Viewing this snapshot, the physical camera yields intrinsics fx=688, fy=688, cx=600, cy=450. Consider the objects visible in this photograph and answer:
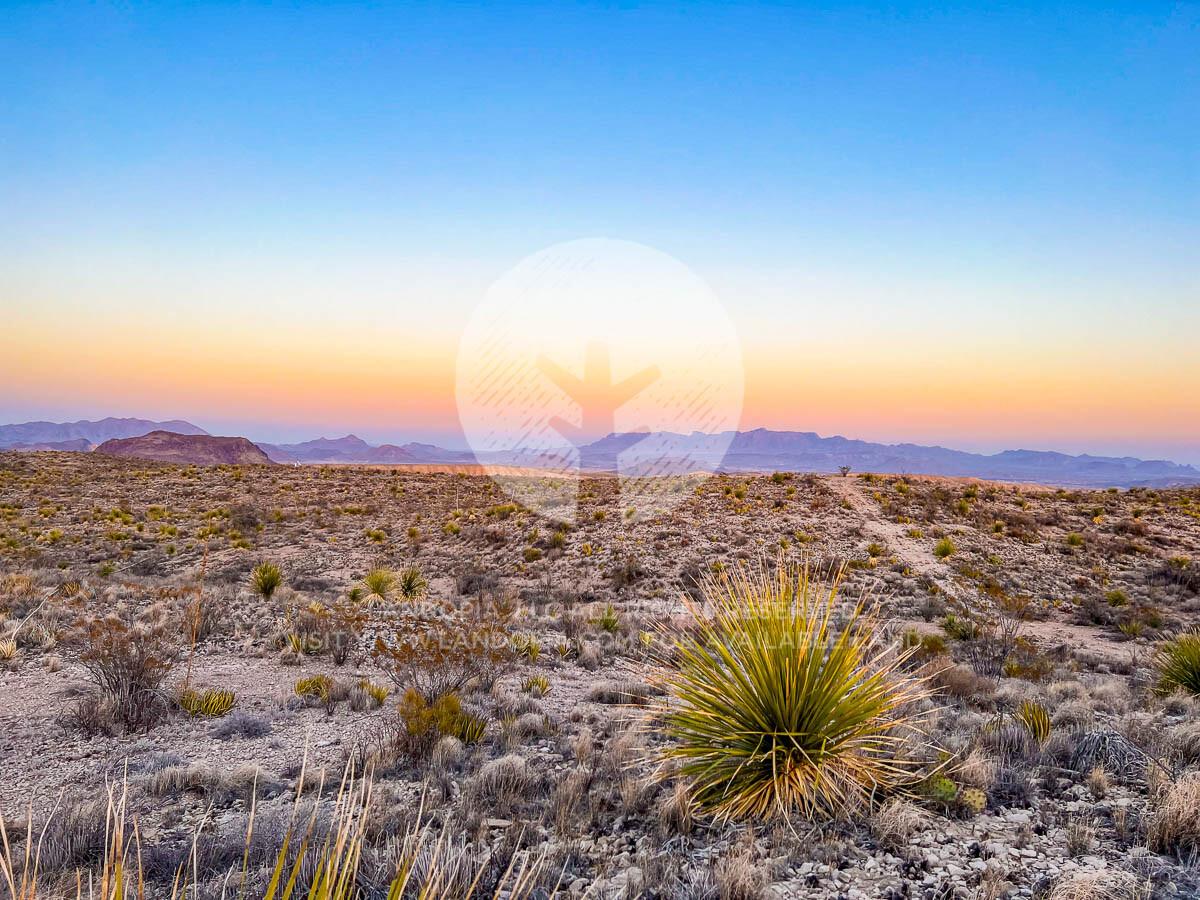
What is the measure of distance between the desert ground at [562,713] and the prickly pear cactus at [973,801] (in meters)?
0.02

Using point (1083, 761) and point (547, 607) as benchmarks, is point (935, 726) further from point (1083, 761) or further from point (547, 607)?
point (547, 607)

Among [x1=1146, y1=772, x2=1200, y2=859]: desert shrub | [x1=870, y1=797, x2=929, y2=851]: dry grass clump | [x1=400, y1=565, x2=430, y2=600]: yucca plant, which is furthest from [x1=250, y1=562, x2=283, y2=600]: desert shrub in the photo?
[x1=1146, y1=772, x2=1200, y2=859]: desert shrub

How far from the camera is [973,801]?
470 cm

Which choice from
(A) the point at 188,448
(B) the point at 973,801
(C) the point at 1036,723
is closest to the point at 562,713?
(B) the point at 973,801

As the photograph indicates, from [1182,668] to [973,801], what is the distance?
5.45 metres

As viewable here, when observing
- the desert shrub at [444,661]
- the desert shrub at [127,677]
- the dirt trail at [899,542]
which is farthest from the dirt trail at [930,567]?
the desert shrub at [127,677]

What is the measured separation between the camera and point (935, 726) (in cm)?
670

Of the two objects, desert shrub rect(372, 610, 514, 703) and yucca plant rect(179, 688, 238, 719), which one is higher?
desert shrub rect(372, 610, 514, 703)

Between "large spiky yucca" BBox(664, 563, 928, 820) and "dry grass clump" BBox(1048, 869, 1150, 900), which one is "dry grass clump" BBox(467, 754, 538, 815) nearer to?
"large spiky yucca" BBox(664, 563, 928, 820)

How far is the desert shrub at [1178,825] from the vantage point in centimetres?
406

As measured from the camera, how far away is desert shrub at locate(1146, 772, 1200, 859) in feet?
13.3

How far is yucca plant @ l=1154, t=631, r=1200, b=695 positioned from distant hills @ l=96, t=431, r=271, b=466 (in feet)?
404

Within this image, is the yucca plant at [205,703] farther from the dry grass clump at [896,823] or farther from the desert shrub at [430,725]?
the dry grass clump at [896,823]

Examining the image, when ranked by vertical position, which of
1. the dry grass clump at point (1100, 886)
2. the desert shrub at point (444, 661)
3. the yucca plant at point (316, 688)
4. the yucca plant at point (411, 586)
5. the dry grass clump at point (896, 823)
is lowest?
Result: the yucca plant at point (411, 586)
